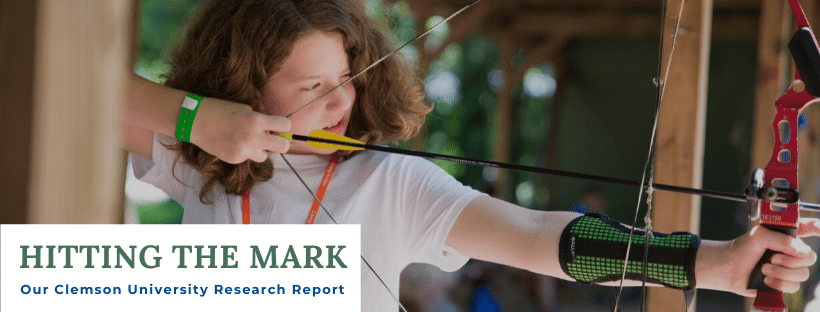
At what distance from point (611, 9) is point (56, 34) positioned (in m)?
6.37

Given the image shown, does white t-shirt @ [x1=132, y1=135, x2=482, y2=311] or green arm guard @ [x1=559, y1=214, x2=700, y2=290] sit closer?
green arm guard @ [x1=559, y1=214, x2=700, y2=290]

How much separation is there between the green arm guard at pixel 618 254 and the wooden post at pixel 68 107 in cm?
67

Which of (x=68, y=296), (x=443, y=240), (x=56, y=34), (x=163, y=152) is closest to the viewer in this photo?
(x=56, y=34)

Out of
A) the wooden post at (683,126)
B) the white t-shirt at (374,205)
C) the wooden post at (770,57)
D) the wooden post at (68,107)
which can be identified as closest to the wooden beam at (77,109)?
the wooden post at (68,107)

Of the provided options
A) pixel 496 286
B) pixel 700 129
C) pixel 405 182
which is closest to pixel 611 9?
pixel 496 286

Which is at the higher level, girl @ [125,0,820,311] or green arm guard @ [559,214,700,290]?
girl @ [125,0,820,311]

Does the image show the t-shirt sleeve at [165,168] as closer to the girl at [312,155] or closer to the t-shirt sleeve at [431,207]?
the girl at [312,155]

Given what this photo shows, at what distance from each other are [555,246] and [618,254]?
10 centimetres

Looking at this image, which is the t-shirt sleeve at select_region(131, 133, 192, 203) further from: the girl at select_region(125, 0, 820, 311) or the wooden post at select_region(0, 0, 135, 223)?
the wooden post at select_region(0, 0, 135, 223)

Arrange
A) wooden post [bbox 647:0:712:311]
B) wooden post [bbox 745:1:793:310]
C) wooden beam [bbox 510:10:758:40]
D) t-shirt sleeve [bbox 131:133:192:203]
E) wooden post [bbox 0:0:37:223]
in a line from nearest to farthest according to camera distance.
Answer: wooden post [bbox 0:0:37:223] < t-shirt sleeve [bbox 131:133:192:203] < wooden post [bbox 647:0:712:311] < wooden post [bbox 745:1:793:310] < wooden beam [bbox 510:10:758:40]

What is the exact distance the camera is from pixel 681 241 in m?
1.08

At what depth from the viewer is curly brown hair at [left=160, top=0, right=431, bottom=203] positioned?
4.20 ft

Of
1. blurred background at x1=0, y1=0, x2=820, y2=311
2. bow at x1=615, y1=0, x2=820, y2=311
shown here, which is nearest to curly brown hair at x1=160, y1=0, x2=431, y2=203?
blurred background at x1=0, y1=0, x2=820, y2=311

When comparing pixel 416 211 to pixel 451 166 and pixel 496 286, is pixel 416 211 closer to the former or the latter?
pixel 496 286
